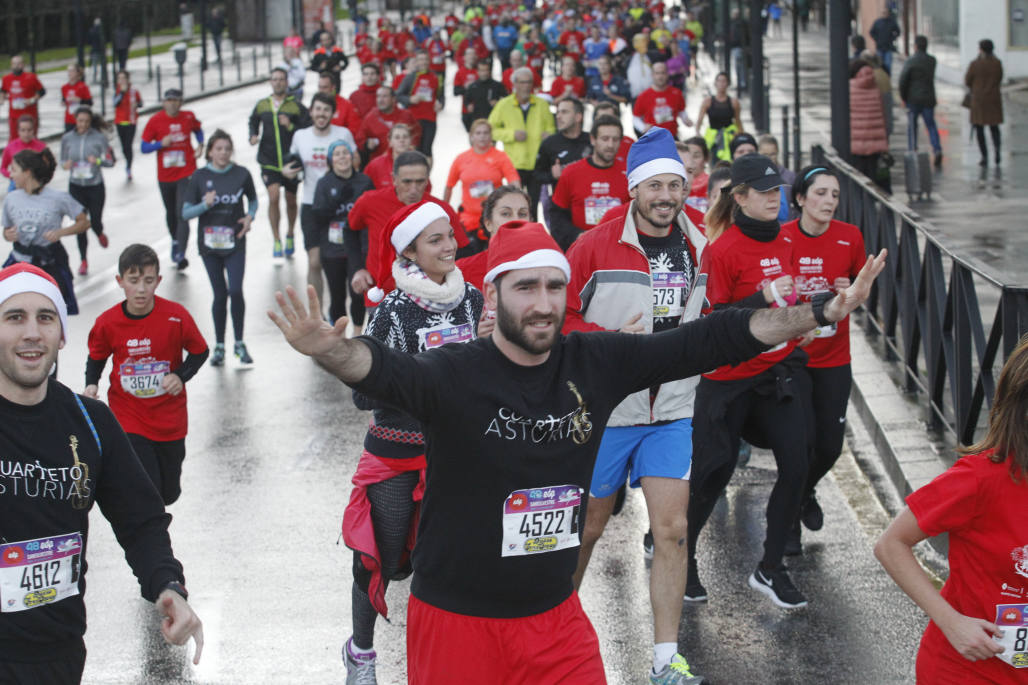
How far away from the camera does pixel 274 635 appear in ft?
22.6

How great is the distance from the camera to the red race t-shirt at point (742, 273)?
7082 millimetres

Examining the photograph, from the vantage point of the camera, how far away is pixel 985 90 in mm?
22047

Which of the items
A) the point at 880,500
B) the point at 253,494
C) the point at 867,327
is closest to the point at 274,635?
the point at 253,494

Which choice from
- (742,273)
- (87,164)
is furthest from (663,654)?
(87,164)

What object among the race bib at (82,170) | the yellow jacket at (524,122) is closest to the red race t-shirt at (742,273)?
the yellow jacket at (524,122)

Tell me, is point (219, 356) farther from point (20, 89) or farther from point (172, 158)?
point (20, 89)

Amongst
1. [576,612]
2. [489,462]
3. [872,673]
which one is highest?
[489,462]

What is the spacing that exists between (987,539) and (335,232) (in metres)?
8.95

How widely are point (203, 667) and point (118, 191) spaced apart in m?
19.7

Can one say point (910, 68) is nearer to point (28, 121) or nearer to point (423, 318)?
point (28, 121)

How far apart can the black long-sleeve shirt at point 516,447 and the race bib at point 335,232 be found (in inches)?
322

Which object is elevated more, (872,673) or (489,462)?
(489,462)

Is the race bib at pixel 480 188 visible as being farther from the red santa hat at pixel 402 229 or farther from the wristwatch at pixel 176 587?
the wristwatch at pixel 176 587

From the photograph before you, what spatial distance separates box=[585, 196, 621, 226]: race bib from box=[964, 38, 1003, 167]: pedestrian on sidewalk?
12.8 meters
